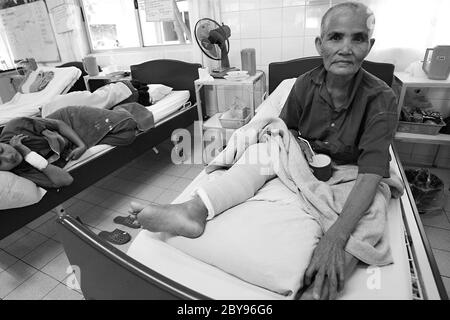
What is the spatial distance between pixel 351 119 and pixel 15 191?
5.17 feet

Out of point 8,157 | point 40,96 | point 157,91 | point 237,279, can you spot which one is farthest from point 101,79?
point 237,279

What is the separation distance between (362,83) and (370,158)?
32 cm

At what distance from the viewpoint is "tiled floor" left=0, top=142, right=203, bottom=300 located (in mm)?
1400

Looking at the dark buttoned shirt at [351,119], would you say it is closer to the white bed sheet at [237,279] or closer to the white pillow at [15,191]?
the white bed sheet at [237,279]

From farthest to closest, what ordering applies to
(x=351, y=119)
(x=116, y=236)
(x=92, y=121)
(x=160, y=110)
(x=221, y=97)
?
(x=221, y=97)
(x=160, y=110)
(x=92, y=121)
(x=116, y=236)
(x=351, y=119)

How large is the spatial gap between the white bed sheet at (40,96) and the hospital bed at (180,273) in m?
2.31

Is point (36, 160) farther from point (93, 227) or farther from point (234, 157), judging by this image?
point (234, 157)

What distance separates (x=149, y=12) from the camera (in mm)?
2613

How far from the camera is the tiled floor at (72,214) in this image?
1400 mm

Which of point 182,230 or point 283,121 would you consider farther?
point 283,121

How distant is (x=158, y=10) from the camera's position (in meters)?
2.58

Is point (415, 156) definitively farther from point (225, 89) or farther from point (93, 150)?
point (93, 150)

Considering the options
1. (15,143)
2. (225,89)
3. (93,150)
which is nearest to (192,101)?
(225,89)

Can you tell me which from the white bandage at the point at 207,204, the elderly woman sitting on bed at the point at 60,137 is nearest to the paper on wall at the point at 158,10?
the elderly woman sitting on bed at the point at 60,137
